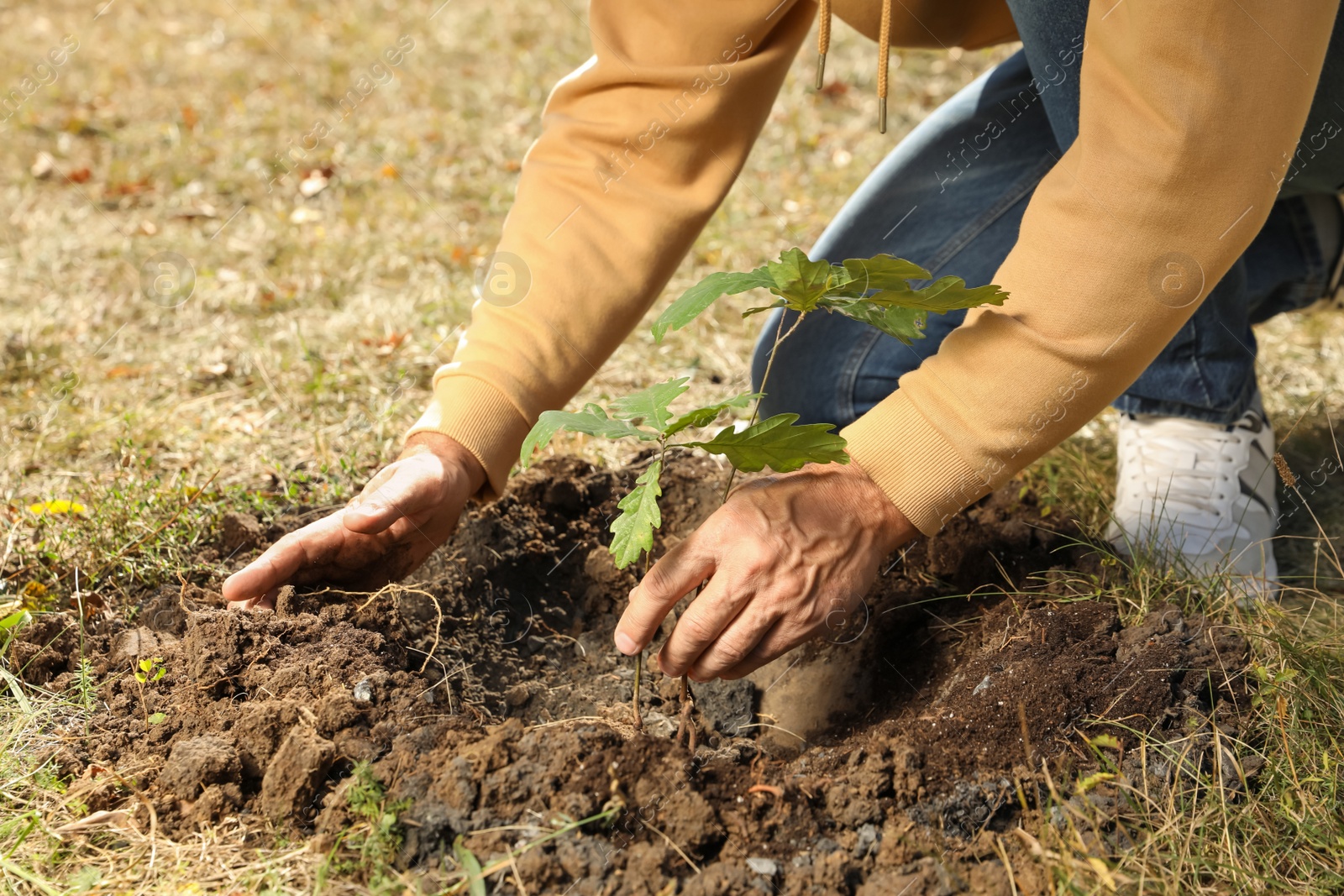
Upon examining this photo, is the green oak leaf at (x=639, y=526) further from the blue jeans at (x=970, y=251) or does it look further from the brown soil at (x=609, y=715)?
the blue jeans at (x=970, y=251)

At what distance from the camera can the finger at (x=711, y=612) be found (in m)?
1.45

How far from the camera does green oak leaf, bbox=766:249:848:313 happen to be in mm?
1400

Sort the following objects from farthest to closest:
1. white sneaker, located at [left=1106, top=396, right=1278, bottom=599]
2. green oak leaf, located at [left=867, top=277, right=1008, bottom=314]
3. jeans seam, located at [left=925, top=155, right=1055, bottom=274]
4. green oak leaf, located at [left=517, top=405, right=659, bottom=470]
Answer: jeans seam, located at [left=925, top=155, right=1055, bottom=274], white sneaker, located at [left=1106, top=396, right=1278, bottom=599], green oak leaf, located at [left=867, top=277, right=1008, bottom=314], green oak leaf, located at [left=517, top=405, right=659, bottom=470]

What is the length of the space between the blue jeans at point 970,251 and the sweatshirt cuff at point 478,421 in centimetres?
79

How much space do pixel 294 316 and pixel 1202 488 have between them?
2.90m

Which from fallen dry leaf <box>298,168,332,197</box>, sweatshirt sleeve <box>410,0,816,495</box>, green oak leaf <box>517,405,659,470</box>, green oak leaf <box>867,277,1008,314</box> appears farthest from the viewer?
fallen dry leaf <box>298,168,332,197</box>

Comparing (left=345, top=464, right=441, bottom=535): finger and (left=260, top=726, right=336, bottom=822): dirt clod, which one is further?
(left=345, top=464, right=441, bottom=535): finger

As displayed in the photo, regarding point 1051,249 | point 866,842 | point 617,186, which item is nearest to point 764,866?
point 866,842

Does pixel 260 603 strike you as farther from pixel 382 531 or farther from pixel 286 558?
pixel 382 531

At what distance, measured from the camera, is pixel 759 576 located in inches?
Answer: 57.5

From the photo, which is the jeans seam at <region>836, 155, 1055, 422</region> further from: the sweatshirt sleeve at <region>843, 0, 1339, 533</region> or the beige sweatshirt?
the sweatshirt sleeve at <region>843, 0, 1339, 533</region>

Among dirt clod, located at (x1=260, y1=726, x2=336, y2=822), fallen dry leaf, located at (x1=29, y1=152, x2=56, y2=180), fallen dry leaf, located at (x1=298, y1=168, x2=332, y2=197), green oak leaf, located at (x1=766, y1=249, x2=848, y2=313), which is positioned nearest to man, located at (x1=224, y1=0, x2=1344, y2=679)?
green oak leaf, located at (x1=766, y1=249, x2=848, y2=313)

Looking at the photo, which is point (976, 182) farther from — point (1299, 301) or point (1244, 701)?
point (1244, 701)

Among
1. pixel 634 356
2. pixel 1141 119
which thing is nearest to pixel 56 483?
pixel 634 356
